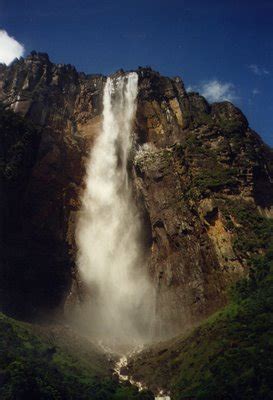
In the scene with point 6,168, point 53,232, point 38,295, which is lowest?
point 38,295

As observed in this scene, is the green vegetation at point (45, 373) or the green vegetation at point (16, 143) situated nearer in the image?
the green vegetation at point (45, 373)

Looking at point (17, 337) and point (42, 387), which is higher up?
point (17, 337)

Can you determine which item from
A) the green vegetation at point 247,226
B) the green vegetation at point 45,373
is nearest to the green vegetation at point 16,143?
the green vegetation at point 45,373

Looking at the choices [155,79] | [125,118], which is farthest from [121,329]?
[155,79]

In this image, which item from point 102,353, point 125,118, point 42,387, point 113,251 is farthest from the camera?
point 125,118

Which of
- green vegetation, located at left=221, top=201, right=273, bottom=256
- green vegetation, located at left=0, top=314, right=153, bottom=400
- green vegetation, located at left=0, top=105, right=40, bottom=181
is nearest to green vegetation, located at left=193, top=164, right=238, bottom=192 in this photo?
green vegetation, located at left=221, top=201, right=273, bottom=256

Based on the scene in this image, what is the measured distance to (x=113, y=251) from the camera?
83375mm

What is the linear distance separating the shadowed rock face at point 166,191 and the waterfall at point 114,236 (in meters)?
1.93

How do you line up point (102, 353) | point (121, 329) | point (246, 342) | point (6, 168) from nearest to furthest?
point (246, 342) < point (102, 353) < point (121, 329) < point (6, 168)

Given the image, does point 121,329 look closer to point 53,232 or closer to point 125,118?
point 53,232

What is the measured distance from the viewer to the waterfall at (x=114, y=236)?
73.1 m

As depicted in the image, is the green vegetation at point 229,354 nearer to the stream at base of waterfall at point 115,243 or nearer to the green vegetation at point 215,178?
the stream at base of waterfall at point 115,243

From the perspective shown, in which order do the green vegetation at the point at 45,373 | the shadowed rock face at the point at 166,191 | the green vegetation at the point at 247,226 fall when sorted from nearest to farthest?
the green vegetation at the point at 45,373 → the green vegetation at the point at 247,226 → the shadowed rock face at the point at 166,191

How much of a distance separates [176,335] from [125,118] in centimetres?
4348
